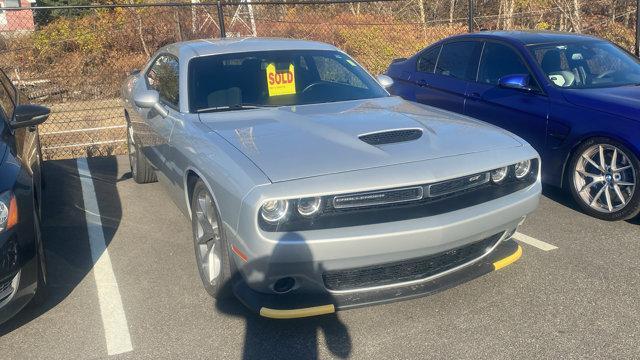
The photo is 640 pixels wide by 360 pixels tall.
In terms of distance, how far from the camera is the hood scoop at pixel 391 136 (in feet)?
11.0

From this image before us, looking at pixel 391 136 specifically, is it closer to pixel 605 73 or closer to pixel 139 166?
pixel 605 73

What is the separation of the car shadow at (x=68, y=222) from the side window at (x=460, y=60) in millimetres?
3713

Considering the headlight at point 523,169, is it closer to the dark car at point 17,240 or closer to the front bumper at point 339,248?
the front bumper at point 339,248

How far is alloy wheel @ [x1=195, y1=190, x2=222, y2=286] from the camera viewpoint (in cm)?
344

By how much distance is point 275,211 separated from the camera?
2.88m

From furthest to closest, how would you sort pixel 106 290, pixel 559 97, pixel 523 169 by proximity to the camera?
pixel 559 97
pixel 106 290
pixel 523 169

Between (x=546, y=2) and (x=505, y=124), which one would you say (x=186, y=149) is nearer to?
(x=505, y=124)

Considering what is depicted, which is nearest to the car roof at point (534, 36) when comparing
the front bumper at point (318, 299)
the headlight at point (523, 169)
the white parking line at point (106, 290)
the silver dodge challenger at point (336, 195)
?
the silver dodge challenger at point (336, 195)

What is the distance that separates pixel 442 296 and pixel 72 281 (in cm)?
246

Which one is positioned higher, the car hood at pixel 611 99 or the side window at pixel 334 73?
the side window at pixel 334 73

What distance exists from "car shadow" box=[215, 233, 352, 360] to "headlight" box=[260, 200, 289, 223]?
0.37 ft

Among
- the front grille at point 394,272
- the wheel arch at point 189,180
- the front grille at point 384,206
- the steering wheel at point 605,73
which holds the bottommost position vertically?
the front grille at point 394,272

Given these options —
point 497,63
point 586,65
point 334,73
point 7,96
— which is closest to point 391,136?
point 334,73

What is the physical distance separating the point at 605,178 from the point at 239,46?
312cm
